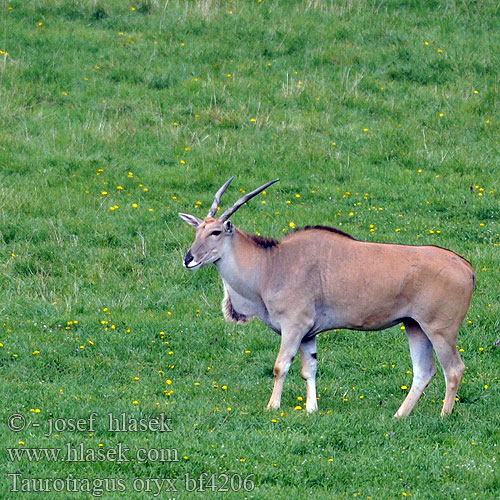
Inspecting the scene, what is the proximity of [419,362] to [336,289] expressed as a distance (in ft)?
3.30

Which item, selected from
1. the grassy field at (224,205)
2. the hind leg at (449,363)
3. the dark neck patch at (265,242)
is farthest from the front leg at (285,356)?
the hind leg at (449,363)

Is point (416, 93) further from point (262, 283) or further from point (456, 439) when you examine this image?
point (456, 439)

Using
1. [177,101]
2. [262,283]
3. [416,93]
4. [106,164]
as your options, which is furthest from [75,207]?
[416,93]

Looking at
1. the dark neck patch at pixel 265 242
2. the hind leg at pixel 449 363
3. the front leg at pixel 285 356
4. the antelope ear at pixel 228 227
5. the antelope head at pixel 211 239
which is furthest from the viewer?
the dark neck patch at pixel 265 242

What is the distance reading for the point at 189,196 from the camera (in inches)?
546

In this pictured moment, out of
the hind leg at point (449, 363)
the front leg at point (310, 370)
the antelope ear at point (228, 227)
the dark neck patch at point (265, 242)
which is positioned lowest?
the front leg at point (310, 370)

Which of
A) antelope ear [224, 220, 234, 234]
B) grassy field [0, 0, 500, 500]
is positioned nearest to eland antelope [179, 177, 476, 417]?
antelope ear [224, 220, 234, 234]

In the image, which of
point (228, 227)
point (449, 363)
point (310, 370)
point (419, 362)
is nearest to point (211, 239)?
point (228, 227)

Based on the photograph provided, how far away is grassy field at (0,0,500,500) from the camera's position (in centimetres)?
792

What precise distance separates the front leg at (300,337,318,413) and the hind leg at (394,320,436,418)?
31.3 inches

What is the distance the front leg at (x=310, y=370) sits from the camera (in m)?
9.12

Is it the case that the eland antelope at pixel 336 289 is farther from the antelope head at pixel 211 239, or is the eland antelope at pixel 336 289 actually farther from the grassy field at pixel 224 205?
the grassy field at pixel 224 205

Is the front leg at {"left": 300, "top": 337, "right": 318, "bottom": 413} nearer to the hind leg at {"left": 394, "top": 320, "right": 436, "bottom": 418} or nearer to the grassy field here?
the grassy field

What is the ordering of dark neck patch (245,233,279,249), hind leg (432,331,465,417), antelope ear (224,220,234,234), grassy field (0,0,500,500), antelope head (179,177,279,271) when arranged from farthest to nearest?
dark neck patch (245,233,279,249) → antelope ear (224,220,234,234) → antelope head (179,177,279,271) → hind leg (432,331,465,417) → grassy field (0,0,500,500)
